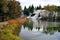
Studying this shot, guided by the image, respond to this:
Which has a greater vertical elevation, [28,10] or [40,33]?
[40,33]

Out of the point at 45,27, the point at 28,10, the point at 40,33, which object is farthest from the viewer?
the point at 28,10

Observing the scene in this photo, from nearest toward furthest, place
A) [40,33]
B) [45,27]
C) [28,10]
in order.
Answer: [40,33], [45,27], [28,10]

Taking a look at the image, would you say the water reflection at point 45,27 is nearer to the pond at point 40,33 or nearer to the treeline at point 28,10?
the pond at point 40,33

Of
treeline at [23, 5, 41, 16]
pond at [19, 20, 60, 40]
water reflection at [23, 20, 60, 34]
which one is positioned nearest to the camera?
pond at [19, 20, 60, 40]

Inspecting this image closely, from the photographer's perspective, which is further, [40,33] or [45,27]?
[45,27]

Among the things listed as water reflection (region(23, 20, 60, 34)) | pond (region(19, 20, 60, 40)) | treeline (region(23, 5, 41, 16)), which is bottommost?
treeline (region(23, 5, 41, 16))

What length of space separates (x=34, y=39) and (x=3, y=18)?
14.0 m

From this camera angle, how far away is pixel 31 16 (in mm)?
71000

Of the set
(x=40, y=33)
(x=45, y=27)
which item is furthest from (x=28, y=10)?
(x=40, y=33)

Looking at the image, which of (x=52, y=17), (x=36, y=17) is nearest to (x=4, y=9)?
(x=52, y=17)

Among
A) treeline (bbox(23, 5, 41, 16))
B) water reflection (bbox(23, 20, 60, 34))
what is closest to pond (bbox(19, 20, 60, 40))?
water reflection (bbox(23, 20, 60, 34))

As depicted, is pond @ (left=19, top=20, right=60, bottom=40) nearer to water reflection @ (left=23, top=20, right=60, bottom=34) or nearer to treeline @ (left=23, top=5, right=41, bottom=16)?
water reflection @ (left=23, top=20, right=60, bottom=34)

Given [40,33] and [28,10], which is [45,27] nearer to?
[40,33]

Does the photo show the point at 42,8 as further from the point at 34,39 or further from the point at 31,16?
the point at 34,39
